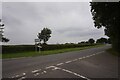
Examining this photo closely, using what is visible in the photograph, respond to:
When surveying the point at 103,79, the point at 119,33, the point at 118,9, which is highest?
the point at 118,9

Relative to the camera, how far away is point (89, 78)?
10016 mm

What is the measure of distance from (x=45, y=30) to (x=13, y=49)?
3063 inches

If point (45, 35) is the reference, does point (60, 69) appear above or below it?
below

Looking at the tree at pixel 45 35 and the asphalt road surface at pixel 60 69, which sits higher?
the tree at pixel 45 35

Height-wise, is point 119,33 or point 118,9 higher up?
point 118,9

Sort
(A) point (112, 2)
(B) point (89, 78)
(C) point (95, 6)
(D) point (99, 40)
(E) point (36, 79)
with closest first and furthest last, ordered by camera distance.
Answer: (E) point (36, 79), (B) point (89, 78), (A) point (112, 2), (C) point (95, 6), (D) point (99, 40)

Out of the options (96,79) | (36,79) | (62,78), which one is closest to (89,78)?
(96,79)

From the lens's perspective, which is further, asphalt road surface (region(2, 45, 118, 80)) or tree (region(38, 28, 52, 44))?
tree (region(38, 28, 52, 44))

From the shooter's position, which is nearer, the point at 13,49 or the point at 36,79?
the point at 36,79

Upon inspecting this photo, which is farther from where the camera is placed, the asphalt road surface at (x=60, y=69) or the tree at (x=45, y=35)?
the tree at (x=45, y=35)

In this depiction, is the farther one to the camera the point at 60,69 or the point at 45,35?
the point at 45,35

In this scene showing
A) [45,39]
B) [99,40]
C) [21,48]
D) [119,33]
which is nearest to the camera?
[119,33]

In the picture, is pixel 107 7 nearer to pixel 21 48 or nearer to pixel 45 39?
pixel 21 48

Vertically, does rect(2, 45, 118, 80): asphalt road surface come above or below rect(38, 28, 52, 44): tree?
below
